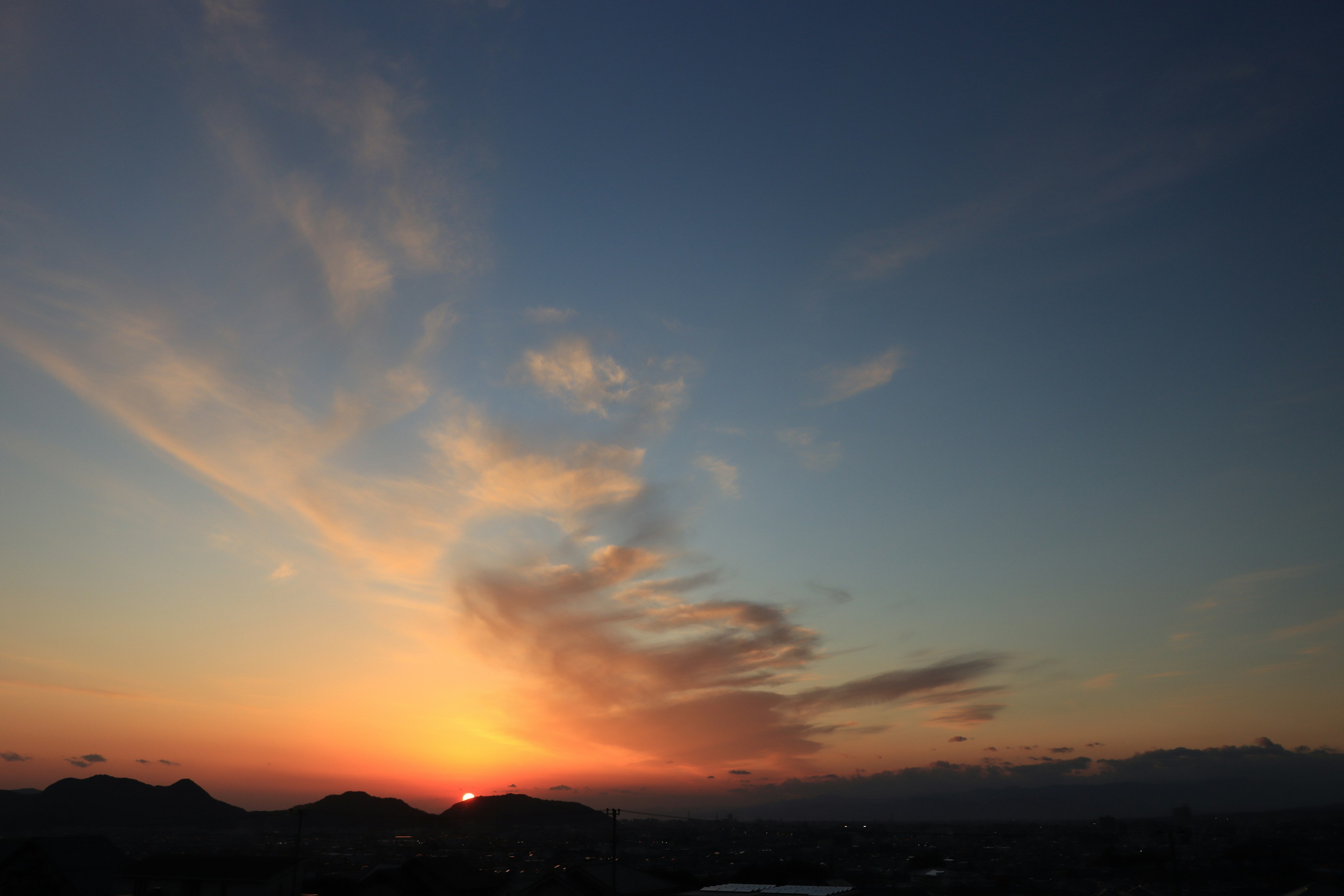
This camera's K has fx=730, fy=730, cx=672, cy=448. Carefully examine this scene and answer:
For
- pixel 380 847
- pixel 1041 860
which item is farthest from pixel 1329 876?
pixel 380 847

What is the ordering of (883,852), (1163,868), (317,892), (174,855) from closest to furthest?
(174,855) < (317,892) < (1163,868) < (883,852)

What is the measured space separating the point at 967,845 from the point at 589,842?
3745 inches

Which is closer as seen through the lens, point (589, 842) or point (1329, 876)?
point (1329, 876)

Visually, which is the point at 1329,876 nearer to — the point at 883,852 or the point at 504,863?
the point at 883,852

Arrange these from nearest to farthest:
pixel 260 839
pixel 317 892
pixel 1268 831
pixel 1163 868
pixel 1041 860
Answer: pixel 317 892, pixel 1163 868, pixel 1041 860, pixel 1268 831, pixel 260 839

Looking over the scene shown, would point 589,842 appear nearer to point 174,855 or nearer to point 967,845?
point 967,845

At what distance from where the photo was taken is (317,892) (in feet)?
226

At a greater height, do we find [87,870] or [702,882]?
[87,870]

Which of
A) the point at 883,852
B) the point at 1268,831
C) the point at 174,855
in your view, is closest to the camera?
the point at 174,855

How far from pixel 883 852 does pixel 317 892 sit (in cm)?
11599

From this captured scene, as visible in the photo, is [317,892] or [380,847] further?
[380,847]

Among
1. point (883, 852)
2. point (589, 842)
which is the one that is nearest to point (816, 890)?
point (883, 852)

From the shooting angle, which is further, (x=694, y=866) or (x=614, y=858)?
(x=694, y=866)

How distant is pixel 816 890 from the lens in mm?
52156
